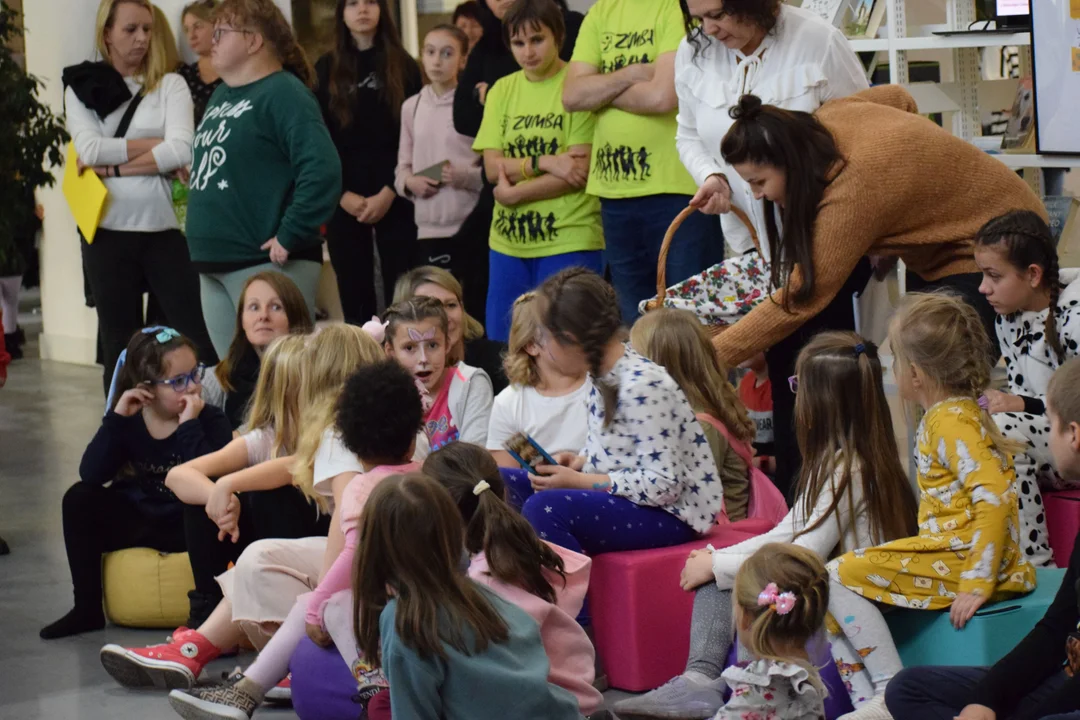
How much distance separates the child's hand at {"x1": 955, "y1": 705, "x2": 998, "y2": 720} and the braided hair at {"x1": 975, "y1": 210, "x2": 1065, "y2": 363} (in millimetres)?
1052

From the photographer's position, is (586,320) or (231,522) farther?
(231,522)

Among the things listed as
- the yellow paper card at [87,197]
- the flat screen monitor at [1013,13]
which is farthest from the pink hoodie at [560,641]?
the flat screen monitor at [1013,13]

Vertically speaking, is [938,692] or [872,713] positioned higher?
[938,692]

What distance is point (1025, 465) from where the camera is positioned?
310cm

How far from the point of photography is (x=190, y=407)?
3.92 m

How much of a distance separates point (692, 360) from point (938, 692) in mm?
1156

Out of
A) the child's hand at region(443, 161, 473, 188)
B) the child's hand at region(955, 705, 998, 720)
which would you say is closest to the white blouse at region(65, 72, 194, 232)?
the child's hand at region(443, 161, 473, 188)

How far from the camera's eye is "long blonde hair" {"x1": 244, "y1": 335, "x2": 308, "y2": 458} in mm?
3691

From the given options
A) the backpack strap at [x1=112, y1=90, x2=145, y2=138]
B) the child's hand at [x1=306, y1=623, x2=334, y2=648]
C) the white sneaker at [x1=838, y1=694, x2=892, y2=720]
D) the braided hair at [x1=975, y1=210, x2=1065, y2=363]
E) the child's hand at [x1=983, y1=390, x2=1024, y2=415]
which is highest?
the backpack strap at [x1=112, y1=90, x2=145, y2=138]

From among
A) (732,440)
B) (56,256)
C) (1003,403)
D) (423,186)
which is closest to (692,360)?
(732,440)

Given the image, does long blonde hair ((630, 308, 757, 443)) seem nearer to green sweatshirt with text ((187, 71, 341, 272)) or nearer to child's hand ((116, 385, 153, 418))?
child's hand ((116, 385, 153, 418))

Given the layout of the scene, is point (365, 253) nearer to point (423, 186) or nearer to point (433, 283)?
point (423, 186)

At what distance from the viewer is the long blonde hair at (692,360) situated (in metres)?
3.48

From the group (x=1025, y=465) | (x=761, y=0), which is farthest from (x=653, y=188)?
(x=1025, y=465)
